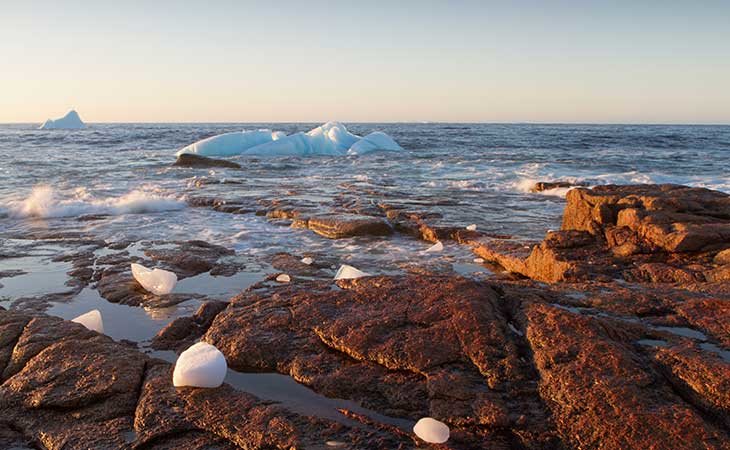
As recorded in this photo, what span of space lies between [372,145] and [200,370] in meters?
28.4

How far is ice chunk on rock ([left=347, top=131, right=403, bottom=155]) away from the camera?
29.2 m

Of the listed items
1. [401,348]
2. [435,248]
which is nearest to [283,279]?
[401,348]

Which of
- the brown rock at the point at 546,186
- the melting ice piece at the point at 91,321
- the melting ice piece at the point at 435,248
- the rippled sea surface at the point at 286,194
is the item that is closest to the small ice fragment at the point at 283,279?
the rippled sea surface at the point at 286,194

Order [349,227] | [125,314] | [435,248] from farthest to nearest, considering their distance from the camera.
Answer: [349,227]
[435,248]
[125,314]

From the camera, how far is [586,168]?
839 inches

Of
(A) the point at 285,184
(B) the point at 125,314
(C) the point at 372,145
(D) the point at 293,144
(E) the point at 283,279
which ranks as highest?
(E) the point at 283,279

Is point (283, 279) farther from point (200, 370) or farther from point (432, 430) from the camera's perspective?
point (432, 430)

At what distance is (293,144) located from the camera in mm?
28328

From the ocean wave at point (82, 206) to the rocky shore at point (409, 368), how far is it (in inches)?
248

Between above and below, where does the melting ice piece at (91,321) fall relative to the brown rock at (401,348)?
below

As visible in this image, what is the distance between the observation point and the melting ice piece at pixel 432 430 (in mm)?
2250

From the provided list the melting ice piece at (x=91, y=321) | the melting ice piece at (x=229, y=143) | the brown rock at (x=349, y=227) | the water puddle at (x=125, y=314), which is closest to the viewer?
the melting ice piece at (x=91, y=321)

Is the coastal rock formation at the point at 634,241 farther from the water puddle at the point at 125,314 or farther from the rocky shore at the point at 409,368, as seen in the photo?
the water puddle at the point at 125,314

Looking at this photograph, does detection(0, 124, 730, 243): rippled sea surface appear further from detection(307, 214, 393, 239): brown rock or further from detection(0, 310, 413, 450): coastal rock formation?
detection(0, 310, 413, 450): coastal rock formation
